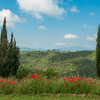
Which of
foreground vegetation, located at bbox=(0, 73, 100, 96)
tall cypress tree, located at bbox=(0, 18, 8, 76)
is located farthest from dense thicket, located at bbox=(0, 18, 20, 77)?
foreground vegetation, located at bbox=(0, 73, 100, 96)

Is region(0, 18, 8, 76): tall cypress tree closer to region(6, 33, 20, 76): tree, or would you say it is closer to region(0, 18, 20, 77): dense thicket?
region(0, 18, 20, 77): dense thicket

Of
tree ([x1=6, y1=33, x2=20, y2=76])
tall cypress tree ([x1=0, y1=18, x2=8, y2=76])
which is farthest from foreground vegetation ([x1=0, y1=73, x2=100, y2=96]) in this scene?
tall cypress tree ([x1=0, y1=18, x2=8, y2=76])

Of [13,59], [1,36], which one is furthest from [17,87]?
[1,36]

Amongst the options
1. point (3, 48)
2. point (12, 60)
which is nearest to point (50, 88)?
point (12, 60)

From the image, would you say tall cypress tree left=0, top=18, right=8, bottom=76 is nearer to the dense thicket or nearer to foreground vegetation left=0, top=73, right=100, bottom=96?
the dense thicket

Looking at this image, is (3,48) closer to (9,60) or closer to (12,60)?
(9,60)

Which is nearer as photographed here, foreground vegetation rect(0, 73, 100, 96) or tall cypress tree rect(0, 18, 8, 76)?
foreground vegetation rect(0, 73, 100, 96)

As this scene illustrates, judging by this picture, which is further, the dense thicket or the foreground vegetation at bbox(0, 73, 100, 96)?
the dense thicket

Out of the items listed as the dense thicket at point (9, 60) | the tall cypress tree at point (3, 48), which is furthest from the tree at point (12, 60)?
the tall cypress tree at point (3, 48)

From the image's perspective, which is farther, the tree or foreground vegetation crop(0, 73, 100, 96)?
the tree

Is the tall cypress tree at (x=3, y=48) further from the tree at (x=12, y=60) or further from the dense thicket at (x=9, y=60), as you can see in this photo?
the tree at (x=12, y=60)

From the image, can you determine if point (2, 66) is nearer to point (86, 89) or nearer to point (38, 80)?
point (38, 80)

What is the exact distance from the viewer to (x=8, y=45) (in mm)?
25016

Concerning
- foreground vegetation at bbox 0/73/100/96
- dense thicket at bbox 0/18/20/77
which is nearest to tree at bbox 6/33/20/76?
dense thicket at bbox 0/18/20/77
